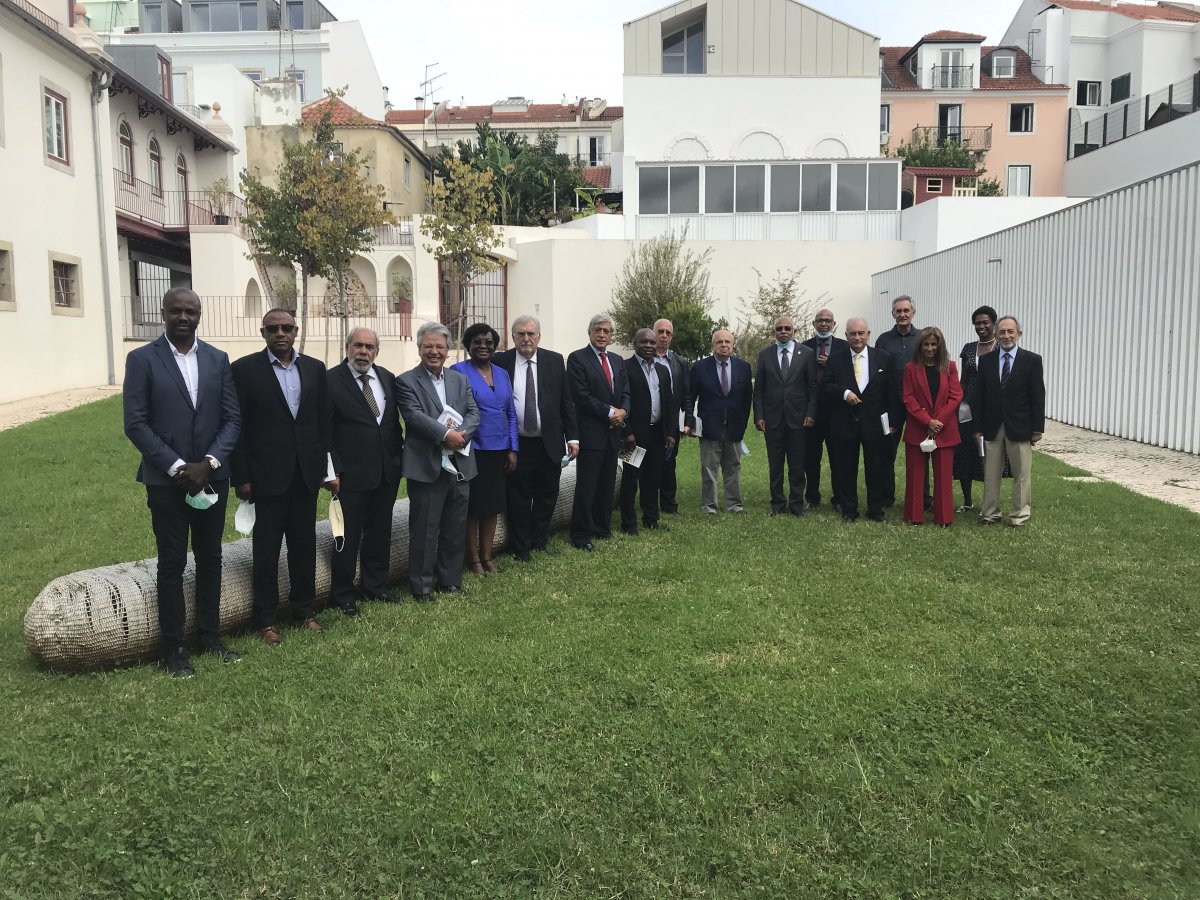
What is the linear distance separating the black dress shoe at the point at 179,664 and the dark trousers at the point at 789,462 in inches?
240

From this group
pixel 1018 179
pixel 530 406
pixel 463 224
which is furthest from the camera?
pixel 1018 179

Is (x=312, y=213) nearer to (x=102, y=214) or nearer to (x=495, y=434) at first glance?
(x=102, y=214)

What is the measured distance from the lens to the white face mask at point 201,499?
5.02 metres

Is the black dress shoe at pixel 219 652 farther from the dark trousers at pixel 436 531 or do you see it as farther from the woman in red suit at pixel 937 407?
the woman in red suit at pixel 937 407

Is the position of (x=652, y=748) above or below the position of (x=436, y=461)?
below

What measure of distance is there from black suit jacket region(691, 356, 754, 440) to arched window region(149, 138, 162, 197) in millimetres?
22916

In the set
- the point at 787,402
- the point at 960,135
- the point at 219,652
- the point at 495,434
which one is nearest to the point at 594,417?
the point at 495,434

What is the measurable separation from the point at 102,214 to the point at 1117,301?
68.5 feet

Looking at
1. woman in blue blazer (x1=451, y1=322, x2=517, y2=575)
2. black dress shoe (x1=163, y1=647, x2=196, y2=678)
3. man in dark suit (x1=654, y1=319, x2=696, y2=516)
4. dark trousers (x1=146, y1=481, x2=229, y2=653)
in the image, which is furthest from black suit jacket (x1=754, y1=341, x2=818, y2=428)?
black dress shoe (x1=163, y1=647, x2=196, y2=678)

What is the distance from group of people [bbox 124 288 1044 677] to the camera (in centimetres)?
517

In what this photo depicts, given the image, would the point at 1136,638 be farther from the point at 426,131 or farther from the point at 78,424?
the point at 426,131

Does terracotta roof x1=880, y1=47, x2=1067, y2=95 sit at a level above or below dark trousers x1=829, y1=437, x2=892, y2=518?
above

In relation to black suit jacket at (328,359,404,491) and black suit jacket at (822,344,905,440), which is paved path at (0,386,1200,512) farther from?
black suit jacket at (328,359,404,491)

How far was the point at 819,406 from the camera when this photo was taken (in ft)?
30.8
